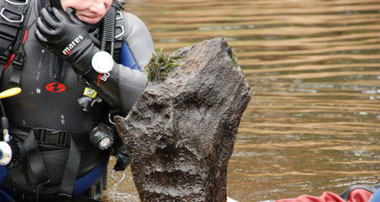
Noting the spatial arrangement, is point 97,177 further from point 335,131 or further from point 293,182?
point 335,131

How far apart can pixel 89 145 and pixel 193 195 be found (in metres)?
1.40

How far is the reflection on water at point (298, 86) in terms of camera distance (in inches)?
214

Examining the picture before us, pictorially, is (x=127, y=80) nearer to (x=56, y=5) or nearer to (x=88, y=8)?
(x=88, y=8)

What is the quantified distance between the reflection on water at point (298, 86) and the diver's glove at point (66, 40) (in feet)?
5.72

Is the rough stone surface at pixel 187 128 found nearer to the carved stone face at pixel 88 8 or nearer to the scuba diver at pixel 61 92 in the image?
the scuba diver at pixel 61 92

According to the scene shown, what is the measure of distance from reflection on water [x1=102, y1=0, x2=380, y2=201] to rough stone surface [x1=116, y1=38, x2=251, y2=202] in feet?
6.63

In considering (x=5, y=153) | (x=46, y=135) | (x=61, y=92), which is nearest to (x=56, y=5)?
(x=61, y=92)

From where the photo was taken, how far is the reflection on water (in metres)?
5.44

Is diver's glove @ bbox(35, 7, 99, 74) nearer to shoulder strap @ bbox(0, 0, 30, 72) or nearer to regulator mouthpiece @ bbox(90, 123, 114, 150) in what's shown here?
shoulder strap @ bbox(0, 0, 30, 72)

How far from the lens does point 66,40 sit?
3.67 m

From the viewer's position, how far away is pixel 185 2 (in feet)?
47.5

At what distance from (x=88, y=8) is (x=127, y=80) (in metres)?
0.43

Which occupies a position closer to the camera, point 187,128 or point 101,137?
point 187,128

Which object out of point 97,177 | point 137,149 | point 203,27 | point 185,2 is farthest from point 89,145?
point 185,2
